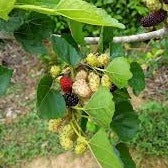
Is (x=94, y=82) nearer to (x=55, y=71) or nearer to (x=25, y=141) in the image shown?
(x=55, y=71)

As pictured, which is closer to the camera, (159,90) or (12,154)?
(12,154)

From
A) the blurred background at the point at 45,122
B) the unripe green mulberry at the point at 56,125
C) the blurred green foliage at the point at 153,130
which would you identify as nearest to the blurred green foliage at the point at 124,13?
the blurred background at the point at 45,122

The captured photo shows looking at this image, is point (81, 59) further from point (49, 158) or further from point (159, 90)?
point (159, 90)

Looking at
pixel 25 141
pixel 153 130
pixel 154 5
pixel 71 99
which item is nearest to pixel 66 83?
pixel 71 99

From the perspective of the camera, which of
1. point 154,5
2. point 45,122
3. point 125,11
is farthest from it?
point 125,11

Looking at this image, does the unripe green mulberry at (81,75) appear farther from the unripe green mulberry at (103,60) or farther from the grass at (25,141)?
the grass at (25,141)

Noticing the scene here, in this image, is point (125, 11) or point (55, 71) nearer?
point (55, 71)

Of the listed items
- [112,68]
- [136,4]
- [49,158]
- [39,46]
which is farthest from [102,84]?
[136,4]

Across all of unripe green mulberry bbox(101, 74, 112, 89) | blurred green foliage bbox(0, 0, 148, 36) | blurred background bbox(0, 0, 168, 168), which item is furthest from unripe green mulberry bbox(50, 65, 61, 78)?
blurred green foliage bbox(0, 0, 148, 36)
